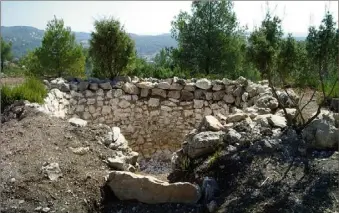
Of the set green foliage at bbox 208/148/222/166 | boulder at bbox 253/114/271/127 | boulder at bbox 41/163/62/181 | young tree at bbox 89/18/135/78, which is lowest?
boulder at bbox 41/163/62/181

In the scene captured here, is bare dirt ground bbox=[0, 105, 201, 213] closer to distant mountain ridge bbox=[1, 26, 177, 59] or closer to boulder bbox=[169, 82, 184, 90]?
boulder bbox=[169, 82, 184, 90]

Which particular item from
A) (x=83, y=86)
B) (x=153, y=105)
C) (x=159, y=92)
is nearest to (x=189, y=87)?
(x=159, y=92)

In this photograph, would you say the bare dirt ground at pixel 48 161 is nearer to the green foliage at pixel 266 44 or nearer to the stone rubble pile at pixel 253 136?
the stone rubble pile at pixel 253 136

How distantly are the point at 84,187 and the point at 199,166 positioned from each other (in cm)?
155

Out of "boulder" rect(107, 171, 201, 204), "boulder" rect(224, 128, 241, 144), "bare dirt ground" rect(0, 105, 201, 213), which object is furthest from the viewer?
"boulder" rect(224, 128, 241, 144)

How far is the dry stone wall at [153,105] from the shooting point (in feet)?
30.8

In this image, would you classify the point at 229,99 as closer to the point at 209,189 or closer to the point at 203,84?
the point at 203,84

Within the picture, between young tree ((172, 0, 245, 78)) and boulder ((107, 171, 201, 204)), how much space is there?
11.7m

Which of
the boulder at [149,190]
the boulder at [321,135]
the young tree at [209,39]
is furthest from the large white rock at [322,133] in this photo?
the young tree at [209,39]

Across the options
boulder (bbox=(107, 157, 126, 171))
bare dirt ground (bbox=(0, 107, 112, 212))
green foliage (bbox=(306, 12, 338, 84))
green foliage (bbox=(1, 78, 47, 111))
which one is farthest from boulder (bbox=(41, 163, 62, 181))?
green foliage (bbox=(306, 12, 338, 84))

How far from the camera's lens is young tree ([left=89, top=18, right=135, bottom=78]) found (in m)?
9.71

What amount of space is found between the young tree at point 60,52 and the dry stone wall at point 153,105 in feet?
18.5

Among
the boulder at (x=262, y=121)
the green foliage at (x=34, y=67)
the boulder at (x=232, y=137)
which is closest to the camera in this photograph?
the boulder at (x=232, y=137)

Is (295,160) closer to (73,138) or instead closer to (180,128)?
(73,138)
